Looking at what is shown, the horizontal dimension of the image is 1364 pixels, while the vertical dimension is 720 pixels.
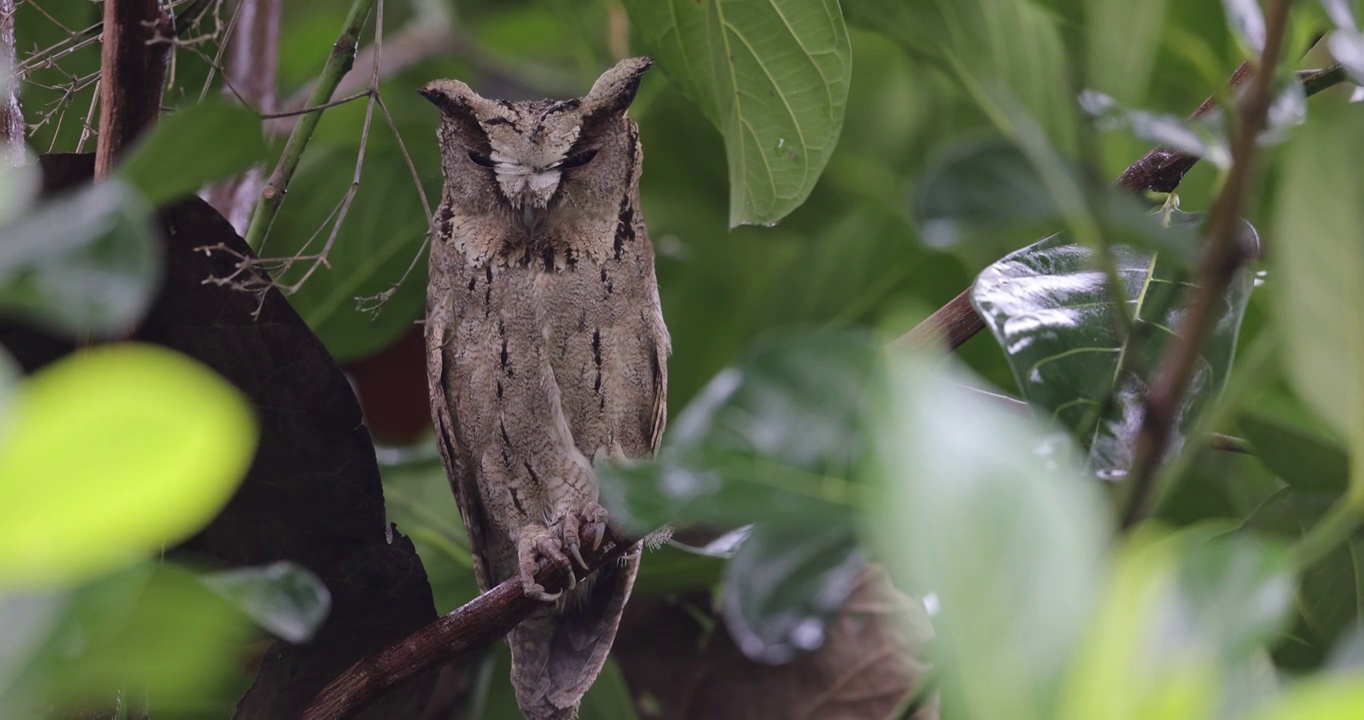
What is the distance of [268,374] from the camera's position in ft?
1.99

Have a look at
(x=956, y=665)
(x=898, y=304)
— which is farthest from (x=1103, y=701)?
(x=898, y=304)

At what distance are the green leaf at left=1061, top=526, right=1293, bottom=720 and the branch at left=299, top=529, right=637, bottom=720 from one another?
386 mm

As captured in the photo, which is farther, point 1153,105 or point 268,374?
point 268,374

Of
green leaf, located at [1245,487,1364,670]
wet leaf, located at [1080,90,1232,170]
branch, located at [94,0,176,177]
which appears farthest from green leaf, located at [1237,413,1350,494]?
branch, located at [94,0,176,177]

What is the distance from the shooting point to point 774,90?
2.18 feet

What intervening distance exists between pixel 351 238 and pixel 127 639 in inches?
29.1

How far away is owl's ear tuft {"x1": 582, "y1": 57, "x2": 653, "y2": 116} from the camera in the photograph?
922 mm

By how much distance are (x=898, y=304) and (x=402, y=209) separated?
45 centimetres

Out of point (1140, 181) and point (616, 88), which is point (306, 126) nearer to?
point (616, 88)

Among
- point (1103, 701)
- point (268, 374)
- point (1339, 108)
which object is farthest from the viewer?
point (268, 374)

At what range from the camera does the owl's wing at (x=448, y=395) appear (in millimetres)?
1013

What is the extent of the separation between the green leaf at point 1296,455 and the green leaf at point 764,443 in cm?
24

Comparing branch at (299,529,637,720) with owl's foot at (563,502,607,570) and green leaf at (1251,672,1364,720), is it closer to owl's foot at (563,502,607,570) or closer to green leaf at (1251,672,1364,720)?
owl's foot at (563,502,607,570)

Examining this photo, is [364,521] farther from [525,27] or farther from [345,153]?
[525,27]
